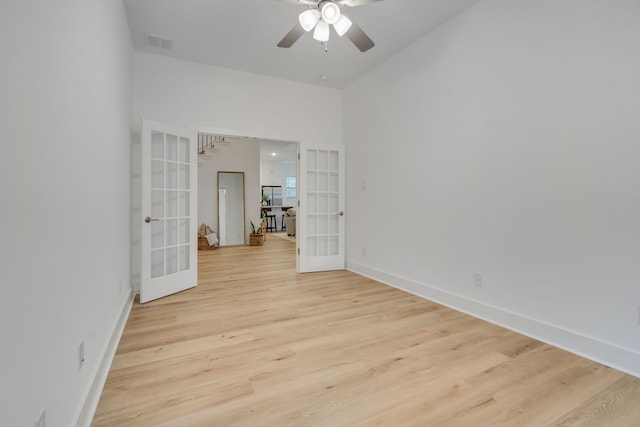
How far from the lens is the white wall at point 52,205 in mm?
898

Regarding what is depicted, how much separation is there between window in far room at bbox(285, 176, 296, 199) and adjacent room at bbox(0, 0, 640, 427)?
8359mm

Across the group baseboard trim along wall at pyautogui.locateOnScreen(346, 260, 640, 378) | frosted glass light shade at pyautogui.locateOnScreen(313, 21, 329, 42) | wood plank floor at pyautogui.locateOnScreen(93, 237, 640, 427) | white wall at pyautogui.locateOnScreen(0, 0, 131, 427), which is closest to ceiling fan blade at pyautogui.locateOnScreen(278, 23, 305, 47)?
frosted glass light shade at pyautogui.locateOnScreen(313, 21, 329, 42)

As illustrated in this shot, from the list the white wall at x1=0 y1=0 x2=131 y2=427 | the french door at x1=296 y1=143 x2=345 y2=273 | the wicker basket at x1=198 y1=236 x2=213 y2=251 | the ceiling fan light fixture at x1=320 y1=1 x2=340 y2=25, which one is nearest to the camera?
the white wall at x1=0 y1=0 x2=131 y2=427

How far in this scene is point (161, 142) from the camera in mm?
3660

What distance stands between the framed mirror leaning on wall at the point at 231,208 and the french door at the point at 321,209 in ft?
12.2

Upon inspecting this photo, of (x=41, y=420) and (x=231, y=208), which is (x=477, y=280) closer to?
(x=41, y=420)

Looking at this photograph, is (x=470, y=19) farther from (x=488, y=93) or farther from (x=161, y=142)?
(x=161, y=142)

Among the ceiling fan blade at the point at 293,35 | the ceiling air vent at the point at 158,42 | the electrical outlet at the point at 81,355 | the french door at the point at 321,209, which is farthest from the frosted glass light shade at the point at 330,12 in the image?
the electrical outlet at the point at 81,355

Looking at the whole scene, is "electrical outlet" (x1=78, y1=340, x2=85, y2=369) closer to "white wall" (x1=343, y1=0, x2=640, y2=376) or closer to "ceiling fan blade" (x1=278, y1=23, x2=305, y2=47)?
"ceiling fan blade" (x1=278, y1=23, x2=305, y2=47)

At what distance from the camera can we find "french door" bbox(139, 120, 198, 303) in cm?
341

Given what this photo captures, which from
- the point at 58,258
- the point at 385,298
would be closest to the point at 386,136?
the point at 385,298

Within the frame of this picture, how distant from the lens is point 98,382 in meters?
1.76

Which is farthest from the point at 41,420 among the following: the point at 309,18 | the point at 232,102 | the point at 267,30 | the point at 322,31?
the point at 232,102

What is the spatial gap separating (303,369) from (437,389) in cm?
85
